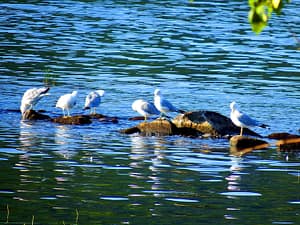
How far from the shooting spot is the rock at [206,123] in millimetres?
18969

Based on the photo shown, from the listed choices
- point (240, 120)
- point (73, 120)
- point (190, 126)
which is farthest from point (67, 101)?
point (240, 120)

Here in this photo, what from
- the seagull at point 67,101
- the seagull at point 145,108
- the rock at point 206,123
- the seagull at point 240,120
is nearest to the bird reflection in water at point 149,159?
the rock at point 206,123

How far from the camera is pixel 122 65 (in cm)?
2889

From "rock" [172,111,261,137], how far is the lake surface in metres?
0.53

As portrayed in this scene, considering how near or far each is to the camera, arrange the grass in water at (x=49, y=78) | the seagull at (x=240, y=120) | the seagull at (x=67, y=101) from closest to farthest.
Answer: the seagull at (x=240, y=120) < the seagull at (x=67, y=101) < the grass in water at (x=49, y=78)

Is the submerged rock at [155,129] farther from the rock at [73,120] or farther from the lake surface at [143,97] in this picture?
the rock at [73,120]

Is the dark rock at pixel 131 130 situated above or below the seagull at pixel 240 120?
below

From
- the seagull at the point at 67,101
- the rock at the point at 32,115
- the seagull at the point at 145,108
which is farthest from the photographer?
the seagull at the point at 67,101

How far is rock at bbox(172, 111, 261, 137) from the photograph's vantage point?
62.2 ft

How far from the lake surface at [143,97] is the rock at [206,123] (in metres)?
0.53

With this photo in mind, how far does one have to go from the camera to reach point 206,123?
18.9 meters

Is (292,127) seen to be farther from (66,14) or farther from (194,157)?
(66,14)

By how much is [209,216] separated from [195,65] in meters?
17.8

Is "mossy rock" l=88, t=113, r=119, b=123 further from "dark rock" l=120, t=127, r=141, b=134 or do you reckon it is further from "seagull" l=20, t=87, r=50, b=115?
"dark rock" l=120, t=127, r=141, b=134
